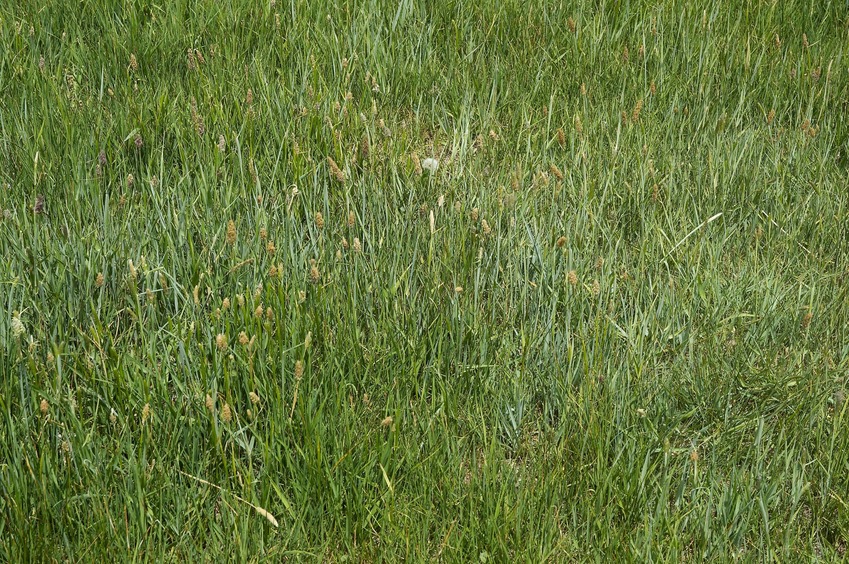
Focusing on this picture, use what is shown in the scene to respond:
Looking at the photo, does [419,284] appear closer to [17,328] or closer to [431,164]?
[431,164]

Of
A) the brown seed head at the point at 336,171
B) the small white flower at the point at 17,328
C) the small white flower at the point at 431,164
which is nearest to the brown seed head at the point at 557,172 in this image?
the small white flower at the point at 431,164

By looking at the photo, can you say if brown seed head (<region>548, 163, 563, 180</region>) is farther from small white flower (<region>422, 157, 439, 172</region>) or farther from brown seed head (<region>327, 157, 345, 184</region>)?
brown seed head (<region>327, 157, 345, 184</region>)

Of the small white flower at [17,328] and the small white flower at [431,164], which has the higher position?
the small white flower at [17,328]

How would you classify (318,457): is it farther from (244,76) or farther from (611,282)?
(244,76)

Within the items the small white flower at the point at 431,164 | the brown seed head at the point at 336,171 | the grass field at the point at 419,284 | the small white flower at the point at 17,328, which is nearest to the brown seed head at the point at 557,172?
the grass field at the point at 419,284

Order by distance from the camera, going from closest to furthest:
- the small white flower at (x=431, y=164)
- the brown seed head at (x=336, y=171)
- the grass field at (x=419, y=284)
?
the grass field at (x=419, y=284), the brown seed head at (x=336, y=171), the small white flower at (x=431, y=164)

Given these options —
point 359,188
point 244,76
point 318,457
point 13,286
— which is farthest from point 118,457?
point 244,76

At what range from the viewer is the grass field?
2.13 meters

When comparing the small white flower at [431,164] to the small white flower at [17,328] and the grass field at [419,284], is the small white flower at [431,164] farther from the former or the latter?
the small white flower at [17,328]

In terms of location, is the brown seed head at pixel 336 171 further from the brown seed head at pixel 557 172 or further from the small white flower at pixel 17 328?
the small white flower at pixel 17 328

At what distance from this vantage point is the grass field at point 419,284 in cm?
213

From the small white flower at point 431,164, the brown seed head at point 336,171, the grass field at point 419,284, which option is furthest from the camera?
the small white flower at point 431,164

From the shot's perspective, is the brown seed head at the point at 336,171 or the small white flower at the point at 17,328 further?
the brown seed head at the point at 336,171

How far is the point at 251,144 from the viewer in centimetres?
330
